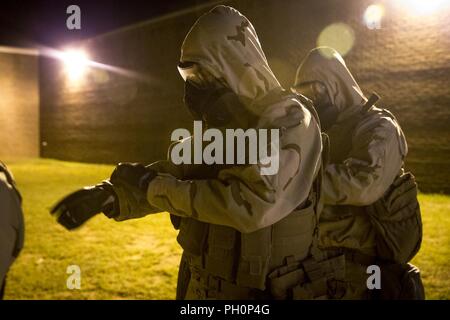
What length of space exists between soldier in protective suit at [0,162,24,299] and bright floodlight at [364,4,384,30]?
9.08 metres

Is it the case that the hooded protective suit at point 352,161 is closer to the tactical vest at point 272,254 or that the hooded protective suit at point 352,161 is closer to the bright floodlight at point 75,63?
the tactical vest at point 272,254

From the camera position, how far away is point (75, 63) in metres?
16.9

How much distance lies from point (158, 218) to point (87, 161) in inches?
421

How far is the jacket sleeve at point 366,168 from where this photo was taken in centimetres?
199

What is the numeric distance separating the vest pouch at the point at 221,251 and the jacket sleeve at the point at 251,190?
0.17 meters

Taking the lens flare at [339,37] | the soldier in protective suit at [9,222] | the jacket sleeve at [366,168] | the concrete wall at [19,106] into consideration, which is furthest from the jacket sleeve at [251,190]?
the concrete wall at [19,106]

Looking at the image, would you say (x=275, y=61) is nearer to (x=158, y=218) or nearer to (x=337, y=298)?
(x=158, y=218)

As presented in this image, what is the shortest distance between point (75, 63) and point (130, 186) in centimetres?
1715

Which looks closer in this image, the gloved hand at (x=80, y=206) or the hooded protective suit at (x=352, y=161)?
the gloved hand at (x=80, y=206)

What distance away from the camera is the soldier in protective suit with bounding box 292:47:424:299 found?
2084 millimetres

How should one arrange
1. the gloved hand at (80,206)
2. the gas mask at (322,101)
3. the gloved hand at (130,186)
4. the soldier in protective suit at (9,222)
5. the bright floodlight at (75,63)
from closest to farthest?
the soldier in protective suit at (9,222) → the gloved hand at (80,206) → the gloved hand at (130,186) → the gas mask at (322,101) → the bright floodlight at (75,63)

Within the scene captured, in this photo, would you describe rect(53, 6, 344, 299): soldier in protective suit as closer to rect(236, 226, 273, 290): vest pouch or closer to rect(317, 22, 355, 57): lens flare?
rect(236, 226, 273, 290): vest pouch

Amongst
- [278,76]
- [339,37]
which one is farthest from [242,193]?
[278,76]

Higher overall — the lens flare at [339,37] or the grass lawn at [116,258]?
the lens flare at [339,37]
